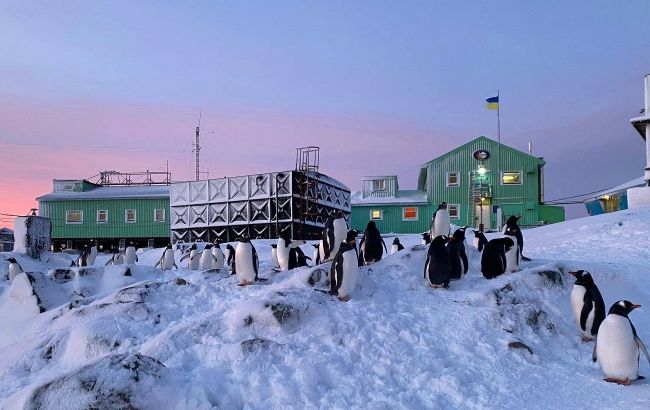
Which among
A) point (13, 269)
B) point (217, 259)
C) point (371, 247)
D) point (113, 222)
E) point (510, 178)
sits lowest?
point (13, 269)

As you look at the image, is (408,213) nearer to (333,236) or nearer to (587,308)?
(333,236)

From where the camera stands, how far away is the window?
1820 inches

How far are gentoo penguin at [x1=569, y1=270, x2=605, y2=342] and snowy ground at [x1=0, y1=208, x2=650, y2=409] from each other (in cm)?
22

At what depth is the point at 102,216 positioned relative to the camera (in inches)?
1822

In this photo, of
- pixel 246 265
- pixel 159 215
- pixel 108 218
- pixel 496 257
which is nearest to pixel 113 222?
pixel 108 218

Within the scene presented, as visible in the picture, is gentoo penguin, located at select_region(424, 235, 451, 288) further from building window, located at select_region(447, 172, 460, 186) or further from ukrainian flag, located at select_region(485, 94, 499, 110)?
ukrainian flag, located at select_region(485, 94, 499, 110)

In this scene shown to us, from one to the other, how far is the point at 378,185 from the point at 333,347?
3794cm

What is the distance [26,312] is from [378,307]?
10.5 m

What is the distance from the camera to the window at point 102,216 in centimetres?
4622

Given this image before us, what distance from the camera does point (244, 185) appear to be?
36375mm

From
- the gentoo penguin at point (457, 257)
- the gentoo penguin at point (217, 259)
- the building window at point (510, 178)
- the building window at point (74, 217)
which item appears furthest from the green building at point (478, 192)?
the gentoo penguin at point (457, 257)

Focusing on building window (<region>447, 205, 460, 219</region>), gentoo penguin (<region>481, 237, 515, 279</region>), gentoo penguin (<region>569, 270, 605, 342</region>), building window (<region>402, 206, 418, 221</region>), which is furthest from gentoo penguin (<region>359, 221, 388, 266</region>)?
building window (<region>402, 206, 418, 221</region>)

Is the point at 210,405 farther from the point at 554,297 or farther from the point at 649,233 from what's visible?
the point at 649,233

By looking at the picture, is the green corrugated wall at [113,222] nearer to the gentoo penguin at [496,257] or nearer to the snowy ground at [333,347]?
the snowy ground at [333,347]
